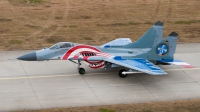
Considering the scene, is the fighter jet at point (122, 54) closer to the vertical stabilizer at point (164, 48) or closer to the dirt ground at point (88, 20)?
the vertical stabilizer at point (164, 48)

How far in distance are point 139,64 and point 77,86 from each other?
13.3 feet

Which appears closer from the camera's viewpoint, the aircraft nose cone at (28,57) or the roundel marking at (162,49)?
the aircraft nose cone at (28,57)

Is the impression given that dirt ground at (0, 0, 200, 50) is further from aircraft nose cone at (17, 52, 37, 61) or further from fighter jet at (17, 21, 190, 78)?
fighter jet at (17, 21, 190, 78)

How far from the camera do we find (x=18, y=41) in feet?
114

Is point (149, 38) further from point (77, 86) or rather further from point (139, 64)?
point (77, 86)

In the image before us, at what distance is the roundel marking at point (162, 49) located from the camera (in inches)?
1118

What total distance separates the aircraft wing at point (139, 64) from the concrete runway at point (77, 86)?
109 cm

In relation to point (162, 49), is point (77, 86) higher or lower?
lower

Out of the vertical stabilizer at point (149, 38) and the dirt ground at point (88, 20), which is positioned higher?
the vertical stabilizer at point (149, 38)

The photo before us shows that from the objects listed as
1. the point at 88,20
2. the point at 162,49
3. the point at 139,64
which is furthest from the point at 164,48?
the point at 88,20

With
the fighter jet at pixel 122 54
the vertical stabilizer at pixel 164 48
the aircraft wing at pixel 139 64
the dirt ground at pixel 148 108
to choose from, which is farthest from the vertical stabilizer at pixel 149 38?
the dirt ground at pixel 148 108

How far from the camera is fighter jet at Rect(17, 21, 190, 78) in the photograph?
27406 millimetres

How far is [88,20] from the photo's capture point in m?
40.6

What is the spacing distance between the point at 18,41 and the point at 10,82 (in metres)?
8.56
